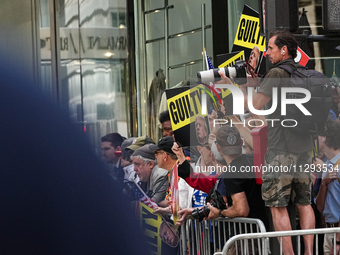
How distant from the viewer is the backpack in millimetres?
4199

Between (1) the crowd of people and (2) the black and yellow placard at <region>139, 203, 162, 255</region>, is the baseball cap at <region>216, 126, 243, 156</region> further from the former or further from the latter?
(2) the black and yellow placard at <region>139, 203, 162, 255</region>

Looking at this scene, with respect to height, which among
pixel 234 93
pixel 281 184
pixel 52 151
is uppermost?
pixel 234 93

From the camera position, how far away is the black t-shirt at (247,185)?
14.2 feet

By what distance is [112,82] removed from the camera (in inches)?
149

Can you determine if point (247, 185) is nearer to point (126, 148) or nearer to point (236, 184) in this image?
point (236, 184)

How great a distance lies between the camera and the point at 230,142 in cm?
438

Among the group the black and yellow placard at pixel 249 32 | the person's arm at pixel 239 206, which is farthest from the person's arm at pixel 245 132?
the black and yellow placard at pixel 249 32

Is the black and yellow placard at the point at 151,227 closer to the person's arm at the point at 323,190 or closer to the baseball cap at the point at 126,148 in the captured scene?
the baseball cap at the point at 126,148

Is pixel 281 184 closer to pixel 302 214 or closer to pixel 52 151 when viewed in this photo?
pixel 302 214

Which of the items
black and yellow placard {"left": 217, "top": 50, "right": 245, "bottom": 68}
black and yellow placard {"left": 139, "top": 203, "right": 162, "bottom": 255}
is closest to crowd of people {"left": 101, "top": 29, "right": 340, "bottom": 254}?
black and yellow placard {"left": 139, "top": 203, "right": 162, "bottom": 255}

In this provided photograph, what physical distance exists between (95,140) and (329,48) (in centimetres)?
546

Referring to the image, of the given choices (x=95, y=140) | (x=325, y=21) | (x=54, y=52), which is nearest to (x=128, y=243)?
(x=95, y=140)

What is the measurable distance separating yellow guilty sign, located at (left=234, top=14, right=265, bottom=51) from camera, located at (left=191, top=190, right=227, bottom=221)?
2264mm

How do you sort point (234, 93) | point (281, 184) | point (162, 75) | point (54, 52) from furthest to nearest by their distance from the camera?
point (162, 75)
point (234, 93)
point (281, 184)
point (54, 52)
